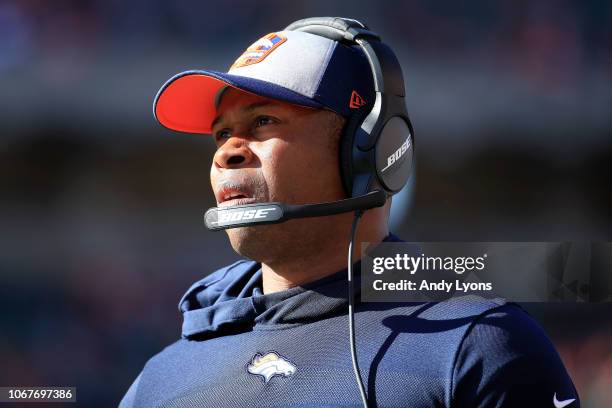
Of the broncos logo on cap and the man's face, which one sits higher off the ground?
the man's face

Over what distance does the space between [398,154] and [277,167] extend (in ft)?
0.85

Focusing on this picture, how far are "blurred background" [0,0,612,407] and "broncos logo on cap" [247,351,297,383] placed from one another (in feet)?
8.20

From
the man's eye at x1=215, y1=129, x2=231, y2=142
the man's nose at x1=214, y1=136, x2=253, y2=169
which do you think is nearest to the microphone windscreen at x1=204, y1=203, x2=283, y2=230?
the man's nose at x1=214, y1=136, x2=253, y2=169

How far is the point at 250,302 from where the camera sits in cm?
172

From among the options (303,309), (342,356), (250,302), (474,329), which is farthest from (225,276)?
(474,329)

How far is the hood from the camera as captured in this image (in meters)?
1.63

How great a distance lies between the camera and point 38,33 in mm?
4422

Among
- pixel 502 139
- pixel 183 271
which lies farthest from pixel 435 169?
pixel 183 271

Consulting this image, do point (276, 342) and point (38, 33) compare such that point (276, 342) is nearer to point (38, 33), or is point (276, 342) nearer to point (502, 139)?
point (502, 139)

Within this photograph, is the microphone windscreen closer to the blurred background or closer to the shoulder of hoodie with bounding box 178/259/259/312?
the shoulder of hoodie with bounding box 178/259/259/312

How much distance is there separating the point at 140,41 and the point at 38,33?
567mm

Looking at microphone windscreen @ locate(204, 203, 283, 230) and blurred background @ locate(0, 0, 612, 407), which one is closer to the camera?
microphone windscreen @ locate(204, 203, 283, 230)

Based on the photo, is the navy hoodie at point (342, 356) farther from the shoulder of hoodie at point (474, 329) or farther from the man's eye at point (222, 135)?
the man's eye at point (222, 135)

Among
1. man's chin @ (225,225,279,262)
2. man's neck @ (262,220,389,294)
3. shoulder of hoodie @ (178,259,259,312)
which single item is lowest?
shoulder of hoodie @ (178,259,259,312)
